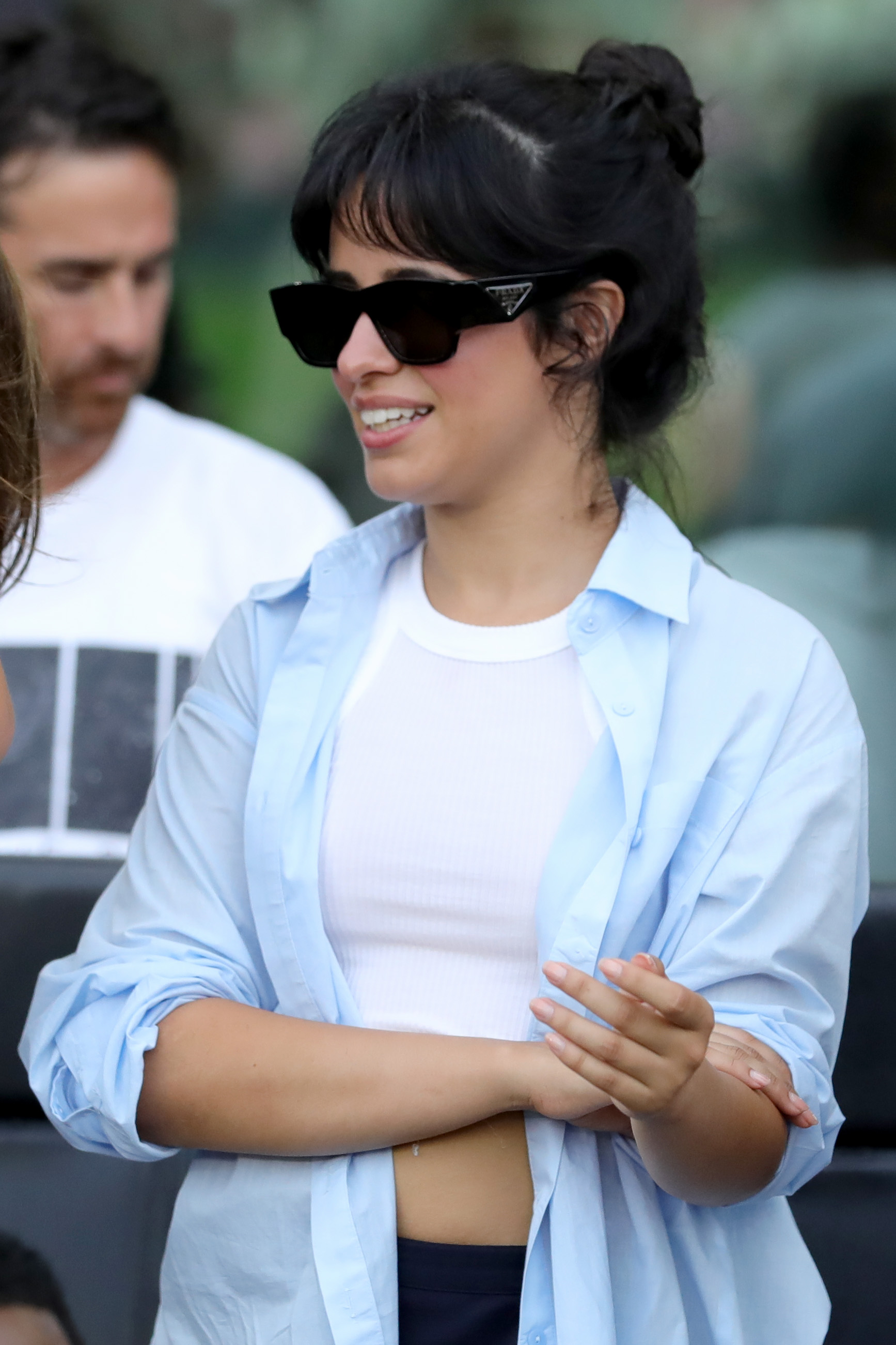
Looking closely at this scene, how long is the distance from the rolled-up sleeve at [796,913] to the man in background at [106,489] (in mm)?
1187

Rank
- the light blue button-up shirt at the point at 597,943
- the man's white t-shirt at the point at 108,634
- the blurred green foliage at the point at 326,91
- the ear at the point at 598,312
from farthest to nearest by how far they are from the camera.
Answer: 1. the blurred green foliage at the point at 326,91
2. the man's white t-shirt at the point at 108,634
3. the ear at the point at 598,312
4. the light blue button-up shirt at the point at 597,943

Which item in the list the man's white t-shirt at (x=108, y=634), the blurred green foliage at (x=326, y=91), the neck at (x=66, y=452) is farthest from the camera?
the blurred green foliage at (x=326, y=91)

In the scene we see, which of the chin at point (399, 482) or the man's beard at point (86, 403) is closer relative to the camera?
the chin at point (399, 482)

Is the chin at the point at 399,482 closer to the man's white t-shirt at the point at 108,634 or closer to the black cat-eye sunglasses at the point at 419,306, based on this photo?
the black cat-eye sunglasses at the point at 419,306

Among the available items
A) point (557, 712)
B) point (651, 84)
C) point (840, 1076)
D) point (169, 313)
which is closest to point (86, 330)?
point (169, 313)

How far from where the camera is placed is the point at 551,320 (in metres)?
1.54

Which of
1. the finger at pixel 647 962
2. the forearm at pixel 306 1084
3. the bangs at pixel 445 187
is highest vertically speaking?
the bangs at pixel 445 187

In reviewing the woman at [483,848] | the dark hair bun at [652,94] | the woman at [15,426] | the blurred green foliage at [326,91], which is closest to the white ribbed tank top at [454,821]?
the woman at [483,848]

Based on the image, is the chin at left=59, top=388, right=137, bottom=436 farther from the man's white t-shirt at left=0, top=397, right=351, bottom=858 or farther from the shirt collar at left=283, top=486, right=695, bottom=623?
the shirt collar at left=283, top=486, right=695, bottom=623

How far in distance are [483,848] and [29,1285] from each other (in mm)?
962

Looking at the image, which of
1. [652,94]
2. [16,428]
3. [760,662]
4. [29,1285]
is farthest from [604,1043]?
[29,1285]

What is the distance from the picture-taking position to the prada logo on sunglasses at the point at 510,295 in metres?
1.48

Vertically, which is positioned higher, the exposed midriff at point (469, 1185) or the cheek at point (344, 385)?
the cheek at point (344, 385)

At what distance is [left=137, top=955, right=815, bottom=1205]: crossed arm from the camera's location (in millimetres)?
1265
